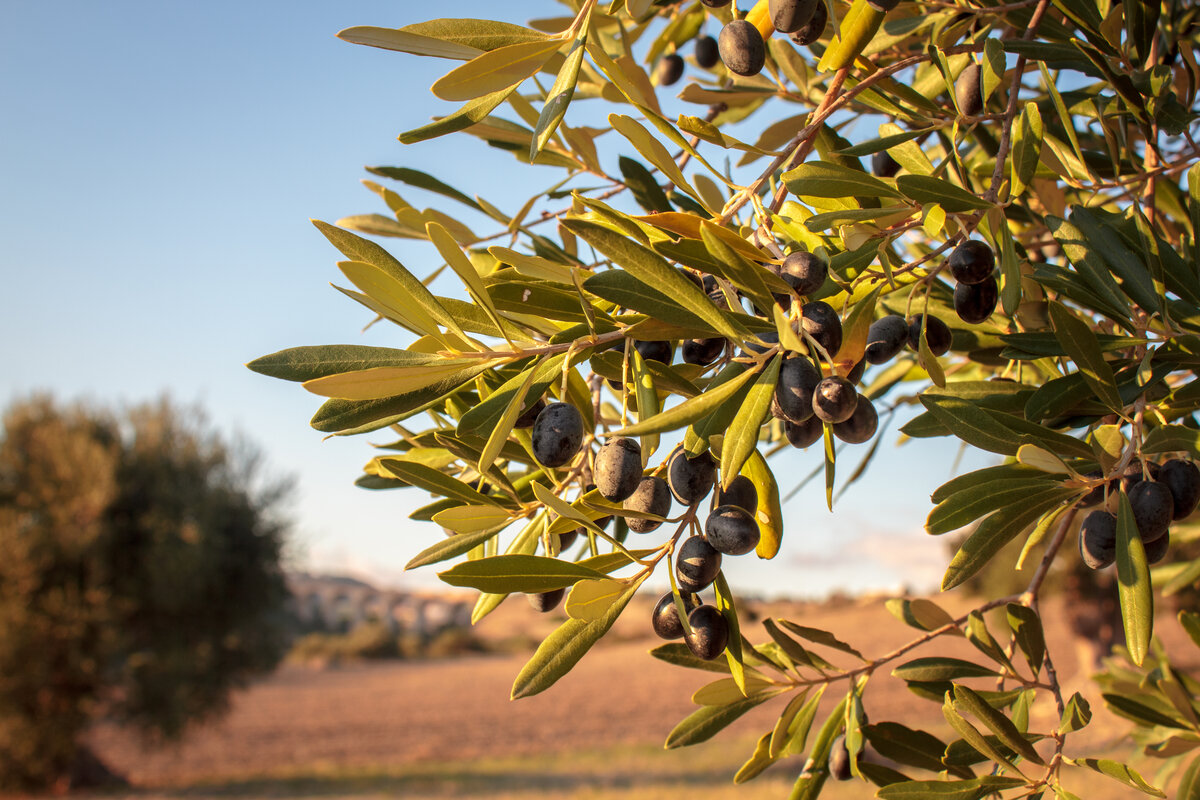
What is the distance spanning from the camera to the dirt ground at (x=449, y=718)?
12.9 metres

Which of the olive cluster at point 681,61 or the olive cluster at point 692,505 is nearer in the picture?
the olive cluster at point 692,505

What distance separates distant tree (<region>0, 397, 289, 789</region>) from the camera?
10.1m

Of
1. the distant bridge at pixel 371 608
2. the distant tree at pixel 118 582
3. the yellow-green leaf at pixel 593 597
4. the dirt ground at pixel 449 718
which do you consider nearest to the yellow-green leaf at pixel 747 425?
the yellow-green leaf at pixel 593 597

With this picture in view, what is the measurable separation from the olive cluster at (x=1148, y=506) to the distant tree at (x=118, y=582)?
1152 cm

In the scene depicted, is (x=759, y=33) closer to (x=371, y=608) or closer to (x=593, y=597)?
(x=593, y=597)

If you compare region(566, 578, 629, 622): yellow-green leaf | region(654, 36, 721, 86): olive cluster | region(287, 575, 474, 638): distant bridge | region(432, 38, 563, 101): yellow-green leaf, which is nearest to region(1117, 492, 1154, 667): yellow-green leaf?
region(566, 578, 629, 622): yellow-green leaf

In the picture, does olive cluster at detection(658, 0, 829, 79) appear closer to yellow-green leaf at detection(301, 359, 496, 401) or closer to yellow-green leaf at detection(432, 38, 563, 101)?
yellow-green leaf at detection(432, 38, 563, 101)

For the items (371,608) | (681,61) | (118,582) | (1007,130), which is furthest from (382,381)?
(371,608)

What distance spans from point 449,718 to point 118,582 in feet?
25.8

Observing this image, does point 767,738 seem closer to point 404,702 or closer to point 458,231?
point 458,231

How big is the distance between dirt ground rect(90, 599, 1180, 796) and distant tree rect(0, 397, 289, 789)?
1.16 metres

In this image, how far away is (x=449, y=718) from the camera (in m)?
16.8

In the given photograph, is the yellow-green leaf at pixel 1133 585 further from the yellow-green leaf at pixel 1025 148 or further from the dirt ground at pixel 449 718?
the dirt ground at pixel 449 718

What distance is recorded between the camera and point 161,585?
10.6m
